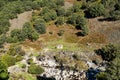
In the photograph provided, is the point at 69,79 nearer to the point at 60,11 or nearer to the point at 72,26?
the point at 72,26

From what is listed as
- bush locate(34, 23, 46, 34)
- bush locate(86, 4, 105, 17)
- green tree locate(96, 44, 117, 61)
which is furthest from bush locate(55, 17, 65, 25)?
green tree locate(96, 44, 117, 61)

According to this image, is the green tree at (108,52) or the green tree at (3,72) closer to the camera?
the green tree at (3,72)

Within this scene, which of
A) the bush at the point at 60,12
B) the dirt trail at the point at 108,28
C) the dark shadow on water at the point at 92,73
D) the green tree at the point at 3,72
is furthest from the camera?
the bush at the point at 60,12

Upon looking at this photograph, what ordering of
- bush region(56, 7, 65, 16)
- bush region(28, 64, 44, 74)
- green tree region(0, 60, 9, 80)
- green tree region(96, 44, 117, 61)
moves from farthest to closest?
bush region(56, 7, 65, 16)
green tree region(96, 44, 117, 61)
bush region(28, 64, 44, 74)
green tree region(0, 60, 9, 80)

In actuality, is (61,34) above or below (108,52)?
below

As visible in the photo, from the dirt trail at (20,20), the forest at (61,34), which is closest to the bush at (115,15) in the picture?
the forest at (61,34)

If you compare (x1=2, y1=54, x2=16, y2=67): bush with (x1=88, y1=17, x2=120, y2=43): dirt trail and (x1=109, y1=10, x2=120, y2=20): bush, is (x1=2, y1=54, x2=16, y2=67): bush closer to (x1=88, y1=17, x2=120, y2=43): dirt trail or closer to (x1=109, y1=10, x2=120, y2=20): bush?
(x1=88, y1=17, x2=120, y2=43): dirt trail

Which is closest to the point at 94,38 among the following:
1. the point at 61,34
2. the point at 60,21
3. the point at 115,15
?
the point at 61,34

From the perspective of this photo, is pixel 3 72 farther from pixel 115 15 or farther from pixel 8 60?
pixel 115 15

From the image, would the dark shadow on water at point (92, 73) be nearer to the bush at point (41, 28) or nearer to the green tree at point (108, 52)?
the green tree at point (108, 52)
